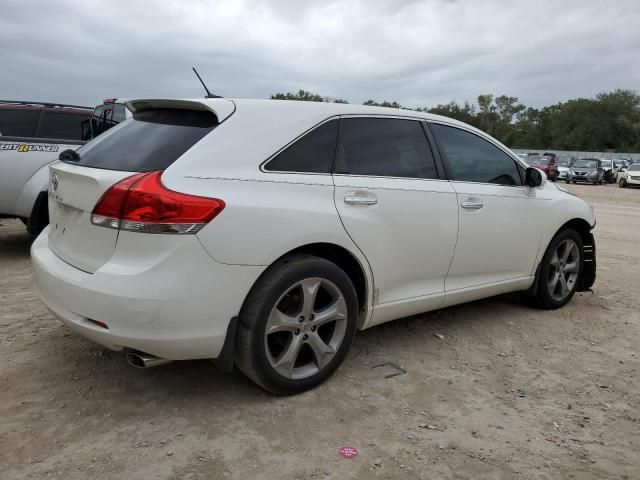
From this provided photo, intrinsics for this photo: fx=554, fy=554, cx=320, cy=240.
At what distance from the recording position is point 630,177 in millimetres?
29688

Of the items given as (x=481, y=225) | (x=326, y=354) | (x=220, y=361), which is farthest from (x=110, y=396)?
(x=481, y=225)

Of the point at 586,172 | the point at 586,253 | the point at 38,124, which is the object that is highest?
the point at 38,124

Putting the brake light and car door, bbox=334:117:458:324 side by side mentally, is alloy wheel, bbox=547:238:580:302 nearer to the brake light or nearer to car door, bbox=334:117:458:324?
car door, bbox=334:117:458:324

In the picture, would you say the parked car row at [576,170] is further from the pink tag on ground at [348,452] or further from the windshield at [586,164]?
the pink tag on ground at [348,452]

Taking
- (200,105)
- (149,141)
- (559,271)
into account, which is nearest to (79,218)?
(149,141)

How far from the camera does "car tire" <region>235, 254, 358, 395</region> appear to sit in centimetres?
288

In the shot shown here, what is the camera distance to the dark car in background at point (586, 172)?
3111 cm

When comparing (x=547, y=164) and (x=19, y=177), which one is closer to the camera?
(x=19, y=177)

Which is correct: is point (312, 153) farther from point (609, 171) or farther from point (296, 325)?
point (609, 171)

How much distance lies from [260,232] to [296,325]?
59 cm

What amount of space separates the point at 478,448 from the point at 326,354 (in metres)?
0.97

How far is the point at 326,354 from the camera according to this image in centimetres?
324

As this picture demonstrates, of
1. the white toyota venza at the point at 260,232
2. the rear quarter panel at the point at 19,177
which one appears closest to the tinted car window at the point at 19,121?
the rear quarter panel at the point at 19,177

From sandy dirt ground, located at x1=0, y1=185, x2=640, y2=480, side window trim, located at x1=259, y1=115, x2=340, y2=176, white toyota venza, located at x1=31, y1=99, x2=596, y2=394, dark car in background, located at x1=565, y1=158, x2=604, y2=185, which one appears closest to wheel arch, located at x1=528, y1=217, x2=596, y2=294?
sandy dirt ground, located at x1=0, y1=185, x2=640, y2=480
